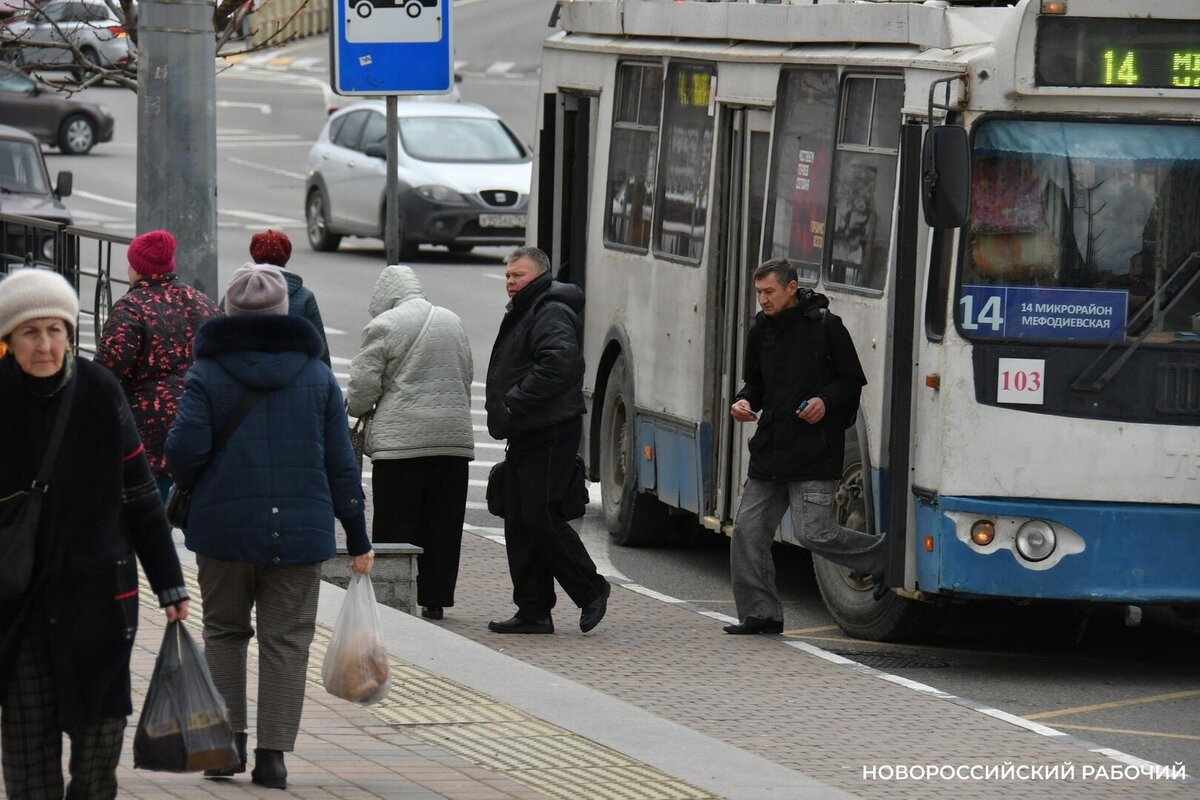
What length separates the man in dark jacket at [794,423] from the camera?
985 cm

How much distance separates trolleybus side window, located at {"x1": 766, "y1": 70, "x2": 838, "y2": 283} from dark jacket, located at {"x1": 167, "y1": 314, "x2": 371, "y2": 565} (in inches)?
167

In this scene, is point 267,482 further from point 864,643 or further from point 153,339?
point 864,643

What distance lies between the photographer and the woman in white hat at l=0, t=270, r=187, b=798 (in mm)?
5438

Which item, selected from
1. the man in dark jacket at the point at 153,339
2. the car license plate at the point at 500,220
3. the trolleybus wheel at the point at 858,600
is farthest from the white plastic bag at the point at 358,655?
the car license plate at the point at 500,220

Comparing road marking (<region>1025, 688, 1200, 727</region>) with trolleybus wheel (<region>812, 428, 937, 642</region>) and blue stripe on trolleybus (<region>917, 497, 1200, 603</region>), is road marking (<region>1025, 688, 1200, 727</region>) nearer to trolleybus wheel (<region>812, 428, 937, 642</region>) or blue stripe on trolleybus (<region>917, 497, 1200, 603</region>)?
blue stripe on trolleybus (<region>917, 497, 1200, 603</region>)

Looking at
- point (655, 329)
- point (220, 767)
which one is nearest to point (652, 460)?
point (655, 329)

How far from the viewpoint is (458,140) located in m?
28.1

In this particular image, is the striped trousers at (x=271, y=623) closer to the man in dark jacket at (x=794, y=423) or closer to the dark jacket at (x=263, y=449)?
the dark jacket at (x=263, y=449)

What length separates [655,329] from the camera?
12352 millimetres

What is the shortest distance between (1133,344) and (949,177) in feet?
3.25

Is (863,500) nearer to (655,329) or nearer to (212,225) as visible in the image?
(655,329)

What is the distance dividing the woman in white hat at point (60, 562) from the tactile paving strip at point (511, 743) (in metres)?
1.64

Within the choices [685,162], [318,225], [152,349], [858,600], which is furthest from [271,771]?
[318,225]

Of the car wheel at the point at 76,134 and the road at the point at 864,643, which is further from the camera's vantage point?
the car wheel at the point at 76,134
